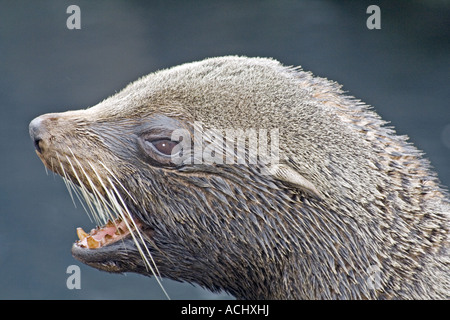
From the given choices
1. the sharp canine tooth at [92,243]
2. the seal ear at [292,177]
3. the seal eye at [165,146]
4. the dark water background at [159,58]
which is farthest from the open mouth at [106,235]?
the dark water background at [159,58]

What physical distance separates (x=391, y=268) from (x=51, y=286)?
18.4 ft

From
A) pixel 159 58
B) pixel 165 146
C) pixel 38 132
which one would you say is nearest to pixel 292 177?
pixel 165 146

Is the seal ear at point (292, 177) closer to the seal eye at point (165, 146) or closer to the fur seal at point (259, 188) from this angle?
the fur seal at point (259, 188)

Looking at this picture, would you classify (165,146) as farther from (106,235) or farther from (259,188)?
(106,235)

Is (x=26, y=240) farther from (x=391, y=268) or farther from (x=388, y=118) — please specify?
(x=391, y=268)

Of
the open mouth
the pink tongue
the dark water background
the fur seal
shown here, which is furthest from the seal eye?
the dark water background

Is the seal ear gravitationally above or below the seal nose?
below

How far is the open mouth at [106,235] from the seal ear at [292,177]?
971 mm

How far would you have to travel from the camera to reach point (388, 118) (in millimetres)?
9570

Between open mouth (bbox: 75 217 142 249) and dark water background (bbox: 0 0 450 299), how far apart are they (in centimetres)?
454

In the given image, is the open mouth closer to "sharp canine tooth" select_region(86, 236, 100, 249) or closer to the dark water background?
"sharp canine tooth" select_region(86, 236, 100, 249)

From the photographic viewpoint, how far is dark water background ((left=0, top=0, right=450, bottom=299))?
8.72 m

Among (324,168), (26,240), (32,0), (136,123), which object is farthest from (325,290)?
(32,0)

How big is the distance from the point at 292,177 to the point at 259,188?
0.69ft
